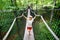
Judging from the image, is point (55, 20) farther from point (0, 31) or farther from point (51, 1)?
point (0, 31)

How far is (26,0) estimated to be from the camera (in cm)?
1686

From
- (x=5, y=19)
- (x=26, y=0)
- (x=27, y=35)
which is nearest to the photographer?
(x=27, y=35)

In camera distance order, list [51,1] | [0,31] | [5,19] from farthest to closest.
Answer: [51,1] < [5,19] < [0,31]

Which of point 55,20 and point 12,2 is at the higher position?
point 12,2

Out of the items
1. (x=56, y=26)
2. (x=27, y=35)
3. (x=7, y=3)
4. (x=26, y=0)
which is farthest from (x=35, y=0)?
(x=27, y=35)

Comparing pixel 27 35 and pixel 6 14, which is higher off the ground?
pixel 27 35

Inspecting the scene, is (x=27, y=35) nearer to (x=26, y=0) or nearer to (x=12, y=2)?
(x=12, y=2)

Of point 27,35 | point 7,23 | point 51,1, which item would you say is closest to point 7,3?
point 7,23

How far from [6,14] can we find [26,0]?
5583 millimetres

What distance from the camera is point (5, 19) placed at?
1105 cm

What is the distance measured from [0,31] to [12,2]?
3198 millimetres

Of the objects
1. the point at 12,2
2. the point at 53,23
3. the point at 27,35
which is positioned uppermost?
the point at 27,35

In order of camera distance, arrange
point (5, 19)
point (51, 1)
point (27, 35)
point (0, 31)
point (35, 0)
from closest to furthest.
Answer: point (27, 35) → point (0, 31) → point (5, 19) → point (51, 1) → point (35, 0)

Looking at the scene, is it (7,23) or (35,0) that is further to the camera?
(35,0)
